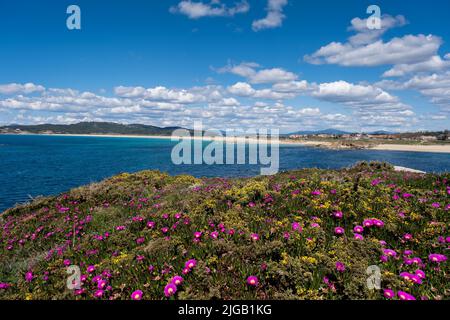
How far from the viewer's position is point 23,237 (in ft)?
31.4

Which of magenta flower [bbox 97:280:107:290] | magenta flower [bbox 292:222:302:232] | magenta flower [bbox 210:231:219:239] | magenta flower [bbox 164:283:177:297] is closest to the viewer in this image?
magenta flower [bbox 164:283:177:297]

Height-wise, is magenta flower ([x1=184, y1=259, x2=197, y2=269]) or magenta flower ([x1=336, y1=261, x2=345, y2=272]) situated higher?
magenta flower ([x1=336, y1=261, x2=345, y2=272])

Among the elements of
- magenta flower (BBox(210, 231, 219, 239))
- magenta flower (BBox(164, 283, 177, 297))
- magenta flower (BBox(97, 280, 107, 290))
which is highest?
magenta flower (BBox(210, 231, 219, 239))

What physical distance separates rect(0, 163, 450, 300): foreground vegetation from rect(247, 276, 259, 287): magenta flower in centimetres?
1

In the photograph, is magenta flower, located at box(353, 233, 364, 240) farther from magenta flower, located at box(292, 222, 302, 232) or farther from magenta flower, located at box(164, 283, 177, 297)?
magenta flower, located at box(164, 283, 177, 297)

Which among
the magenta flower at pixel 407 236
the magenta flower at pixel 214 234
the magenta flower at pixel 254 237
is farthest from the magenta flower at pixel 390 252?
the magenta flower at pixel 214 234

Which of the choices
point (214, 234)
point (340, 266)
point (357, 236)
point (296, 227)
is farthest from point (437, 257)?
point (214, 234)

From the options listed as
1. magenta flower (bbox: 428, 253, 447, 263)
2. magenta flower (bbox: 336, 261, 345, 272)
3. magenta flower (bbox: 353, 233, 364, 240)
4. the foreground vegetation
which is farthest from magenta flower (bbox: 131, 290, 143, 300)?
magenta flower (bbox: 428, 253, 447, 263)

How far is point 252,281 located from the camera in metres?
3.76

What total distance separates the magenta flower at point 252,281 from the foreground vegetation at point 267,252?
0.01m

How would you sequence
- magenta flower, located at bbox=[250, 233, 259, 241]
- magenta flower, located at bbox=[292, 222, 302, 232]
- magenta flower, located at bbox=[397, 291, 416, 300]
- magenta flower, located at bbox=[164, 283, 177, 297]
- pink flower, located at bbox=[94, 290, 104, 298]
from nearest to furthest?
magenta flower, located at bbox=[397, 291, 416, 300], magenta flower, located at bbox=[164, 283, 177, 297], pink flower, located at bbox=[94, 290, 104, 298], magenta flower, located at bbox=[250, 233, 259, 241], magenta flower, located at bbox=[292, 222, 302, 232]

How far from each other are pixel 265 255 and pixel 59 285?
3.67m

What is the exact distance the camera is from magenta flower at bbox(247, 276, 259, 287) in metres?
3.76
